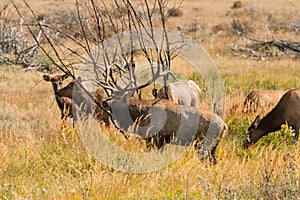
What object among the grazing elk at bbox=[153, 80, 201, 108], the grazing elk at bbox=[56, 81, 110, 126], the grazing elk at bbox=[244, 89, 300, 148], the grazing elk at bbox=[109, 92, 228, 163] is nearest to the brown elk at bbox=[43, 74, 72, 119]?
the grazing elk at bbox=[56, 81, 110, 126]

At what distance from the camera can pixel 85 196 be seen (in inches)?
195

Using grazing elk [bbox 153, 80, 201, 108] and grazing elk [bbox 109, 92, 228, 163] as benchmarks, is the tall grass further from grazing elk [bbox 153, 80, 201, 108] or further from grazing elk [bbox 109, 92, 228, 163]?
grazing elk [bbox 153, 80, 201, 108]

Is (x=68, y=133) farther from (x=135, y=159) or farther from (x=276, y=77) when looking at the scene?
(x=276, y=77)

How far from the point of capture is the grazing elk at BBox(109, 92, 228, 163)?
6945 millimetres

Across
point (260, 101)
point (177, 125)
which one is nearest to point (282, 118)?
point (260, 101)

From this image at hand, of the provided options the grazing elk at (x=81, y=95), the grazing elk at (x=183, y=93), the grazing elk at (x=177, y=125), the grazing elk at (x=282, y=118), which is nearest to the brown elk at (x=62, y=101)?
the grazing elk at (x=81, y=95)

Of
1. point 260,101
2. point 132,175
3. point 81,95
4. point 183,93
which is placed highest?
point 132,175

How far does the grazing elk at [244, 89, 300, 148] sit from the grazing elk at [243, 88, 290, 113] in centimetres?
139

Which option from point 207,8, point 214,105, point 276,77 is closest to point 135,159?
point 214,105

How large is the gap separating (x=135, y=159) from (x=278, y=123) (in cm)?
315

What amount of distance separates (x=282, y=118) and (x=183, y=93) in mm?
2630

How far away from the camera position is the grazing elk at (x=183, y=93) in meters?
10.1

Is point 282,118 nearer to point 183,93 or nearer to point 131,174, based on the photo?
point 183,93

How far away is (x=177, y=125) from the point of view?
7.01m
